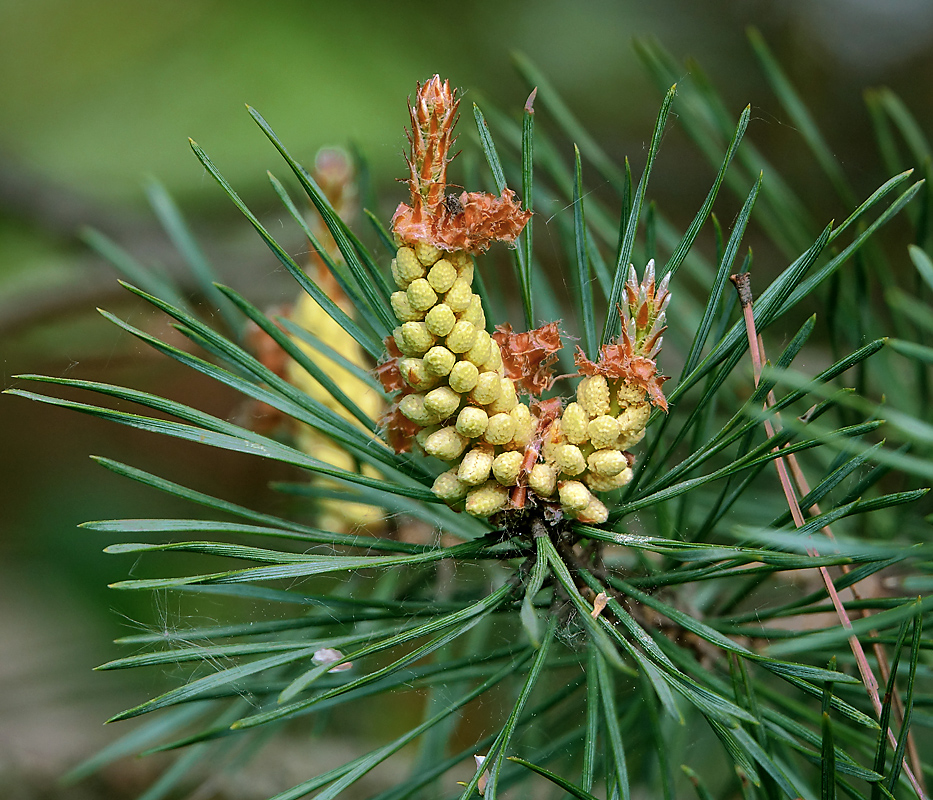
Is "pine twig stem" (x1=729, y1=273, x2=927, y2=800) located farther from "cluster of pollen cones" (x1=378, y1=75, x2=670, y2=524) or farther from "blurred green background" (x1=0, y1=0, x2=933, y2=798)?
"blurred green background" (x1=0, y1=0, x2=933, y2=798)

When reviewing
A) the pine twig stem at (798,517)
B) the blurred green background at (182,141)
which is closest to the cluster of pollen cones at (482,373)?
the pine twig stem at (798,517)

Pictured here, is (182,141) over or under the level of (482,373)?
over

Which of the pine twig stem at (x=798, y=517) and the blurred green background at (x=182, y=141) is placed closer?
the pine twig stem at (x=798, y=517)

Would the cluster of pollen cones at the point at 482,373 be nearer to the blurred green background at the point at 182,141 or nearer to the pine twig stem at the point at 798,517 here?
the pine twig stem at the point at 798,517

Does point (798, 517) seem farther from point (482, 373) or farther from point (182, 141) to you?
point (182, 141)

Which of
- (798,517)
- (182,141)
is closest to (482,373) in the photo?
(798,517)

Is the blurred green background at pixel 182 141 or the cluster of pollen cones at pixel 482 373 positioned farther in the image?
the blurred green background at pixel 182 141

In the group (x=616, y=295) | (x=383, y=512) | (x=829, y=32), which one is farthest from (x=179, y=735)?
(x=829, y=32)

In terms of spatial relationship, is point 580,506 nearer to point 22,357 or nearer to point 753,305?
point 753,305

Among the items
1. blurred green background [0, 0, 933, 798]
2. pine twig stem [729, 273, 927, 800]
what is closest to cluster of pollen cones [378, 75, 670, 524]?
pine twig stem [729, 273, 927, 800]
